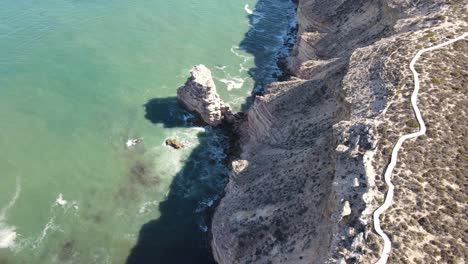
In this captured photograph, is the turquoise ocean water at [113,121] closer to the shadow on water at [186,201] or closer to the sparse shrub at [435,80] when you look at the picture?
the shadow on water at [186,201]

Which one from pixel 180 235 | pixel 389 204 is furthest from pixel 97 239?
pixel 389 204

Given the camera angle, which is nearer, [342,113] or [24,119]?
[342,113]

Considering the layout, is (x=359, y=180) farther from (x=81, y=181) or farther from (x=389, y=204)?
(x=81, y=181)

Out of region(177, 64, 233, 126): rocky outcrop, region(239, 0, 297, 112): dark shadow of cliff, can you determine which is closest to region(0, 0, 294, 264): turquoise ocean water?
region(239, 0, 297, 112): dark shadow of cliff

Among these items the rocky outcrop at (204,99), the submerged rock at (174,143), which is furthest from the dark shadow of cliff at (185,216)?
the rocky outcrop at (204,99)

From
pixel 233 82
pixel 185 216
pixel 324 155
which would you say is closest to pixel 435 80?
pixel 324 155

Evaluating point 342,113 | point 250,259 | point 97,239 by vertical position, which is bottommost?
point 97,239
